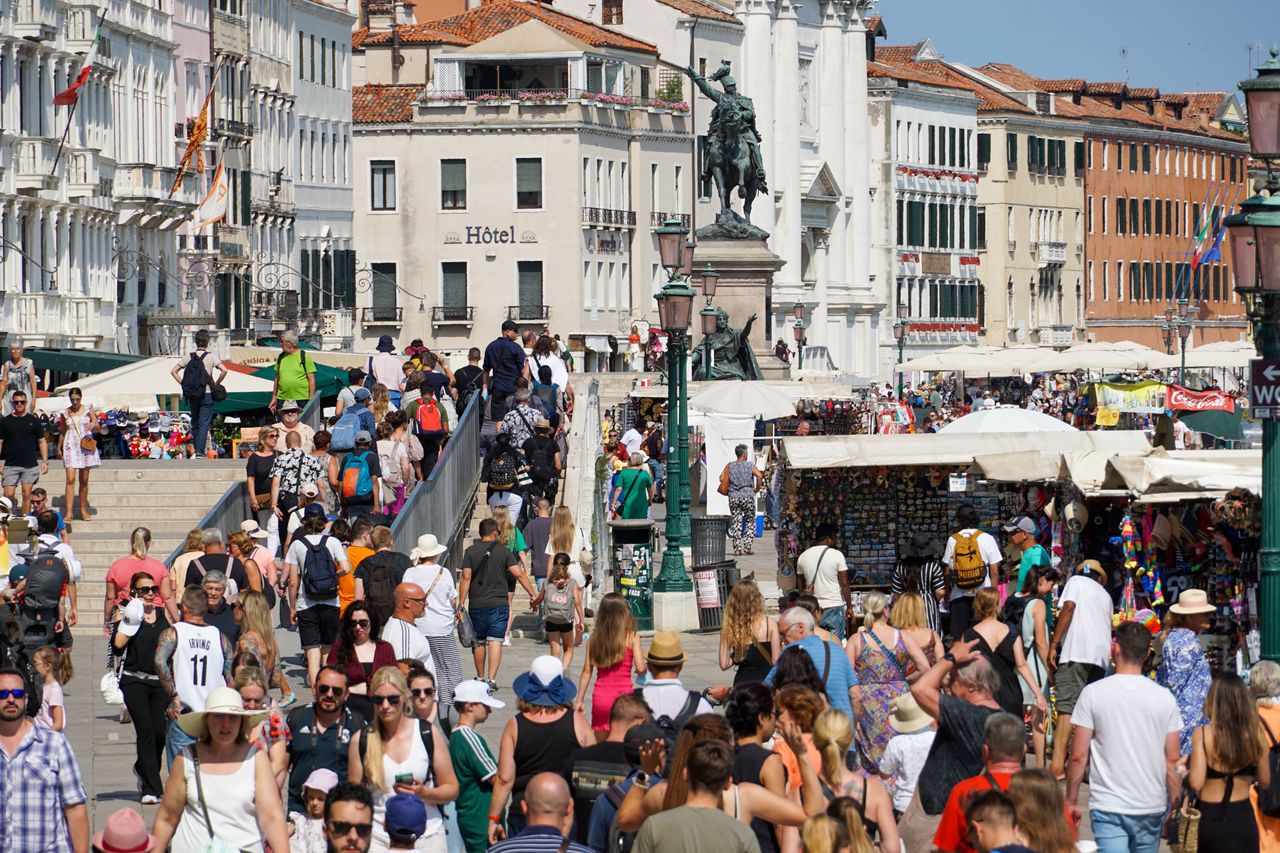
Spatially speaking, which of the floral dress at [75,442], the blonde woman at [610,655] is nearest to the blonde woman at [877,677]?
the blonde woman at [610,655]

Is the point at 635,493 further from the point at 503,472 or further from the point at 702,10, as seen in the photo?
the point at 702,10

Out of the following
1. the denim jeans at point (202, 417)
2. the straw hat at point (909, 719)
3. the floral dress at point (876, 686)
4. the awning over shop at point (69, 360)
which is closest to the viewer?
the straw hat at point (909, 719)

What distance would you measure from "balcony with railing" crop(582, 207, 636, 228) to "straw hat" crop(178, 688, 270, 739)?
Result: 71.7m

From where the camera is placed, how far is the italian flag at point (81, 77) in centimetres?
Result: 4803

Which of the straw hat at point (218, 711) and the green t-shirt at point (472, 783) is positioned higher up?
the straw hat at point (218, 711)

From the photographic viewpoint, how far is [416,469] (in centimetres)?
2862

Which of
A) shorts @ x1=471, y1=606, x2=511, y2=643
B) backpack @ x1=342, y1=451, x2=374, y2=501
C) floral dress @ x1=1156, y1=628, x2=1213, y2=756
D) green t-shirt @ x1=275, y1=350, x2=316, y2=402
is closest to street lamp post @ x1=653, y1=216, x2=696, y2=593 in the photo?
backpack @ x1=342, y1=451, x2=374, y2=501

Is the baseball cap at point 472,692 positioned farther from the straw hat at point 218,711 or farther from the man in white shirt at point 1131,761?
the man in white shirt at point 1131,761

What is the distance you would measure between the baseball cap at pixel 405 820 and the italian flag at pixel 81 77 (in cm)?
3851

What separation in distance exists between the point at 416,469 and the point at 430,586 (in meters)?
10.1

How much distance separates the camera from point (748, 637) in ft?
49.8

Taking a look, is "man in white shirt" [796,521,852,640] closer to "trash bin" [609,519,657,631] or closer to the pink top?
the pink top

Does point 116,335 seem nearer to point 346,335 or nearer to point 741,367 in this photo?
point 741,367

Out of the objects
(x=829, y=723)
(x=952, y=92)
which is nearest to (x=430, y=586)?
(x=829, y=723)
